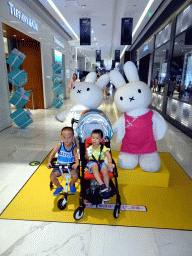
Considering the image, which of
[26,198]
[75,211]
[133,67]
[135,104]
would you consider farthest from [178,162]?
[26,198]

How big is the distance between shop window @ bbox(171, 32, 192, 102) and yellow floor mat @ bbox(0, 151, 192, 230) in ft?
10.5

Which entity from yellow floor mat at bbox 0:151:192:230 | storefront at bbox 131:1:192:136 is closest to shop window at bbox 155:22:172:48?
storefront at bbox 131:1:192:136

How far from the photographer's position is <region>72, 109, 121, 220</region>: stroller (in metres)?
2.07

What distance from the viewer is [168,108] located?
22.0 feet

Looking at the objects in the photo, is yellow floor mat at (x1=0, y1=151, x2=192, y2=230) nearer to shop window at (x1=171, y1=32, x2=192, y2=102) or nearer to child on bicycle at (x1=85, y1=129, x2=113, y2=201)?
child on bicycle at (x1=85, y1=129, x2=113, y2=201)

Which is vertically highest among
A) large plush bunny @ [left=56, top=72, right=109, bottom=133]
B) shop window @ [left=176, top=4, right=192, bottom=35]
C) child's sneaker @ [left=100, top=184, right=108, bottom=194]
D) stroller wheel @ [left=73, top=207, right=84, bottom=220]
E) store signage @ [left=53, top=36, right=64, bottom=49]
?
store signage @ [left=53, top=36, right=64, bottom=49]

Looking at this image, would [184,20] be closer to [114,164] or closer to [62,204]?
[114,164]

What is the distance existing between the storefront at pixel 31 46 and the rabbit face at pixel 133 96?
386 centimetres

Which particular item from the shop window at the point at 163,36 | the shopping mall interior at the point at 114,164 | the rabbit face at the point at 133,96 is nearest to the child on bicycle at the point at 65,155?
the shopping mall interior at the point at 114,164

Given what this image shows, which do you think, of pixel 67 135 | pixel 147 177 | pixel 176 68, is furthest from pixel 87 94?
pixel 176 68

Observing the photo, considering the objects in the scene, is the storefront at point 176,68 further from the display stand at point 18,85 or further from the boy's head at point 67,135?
the display stand at point 18,85

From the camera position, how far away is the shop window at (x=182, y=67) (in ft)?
16.6

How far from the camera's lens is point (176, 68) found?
606cm

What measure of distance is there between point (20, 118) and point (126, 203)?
13.5 feet
